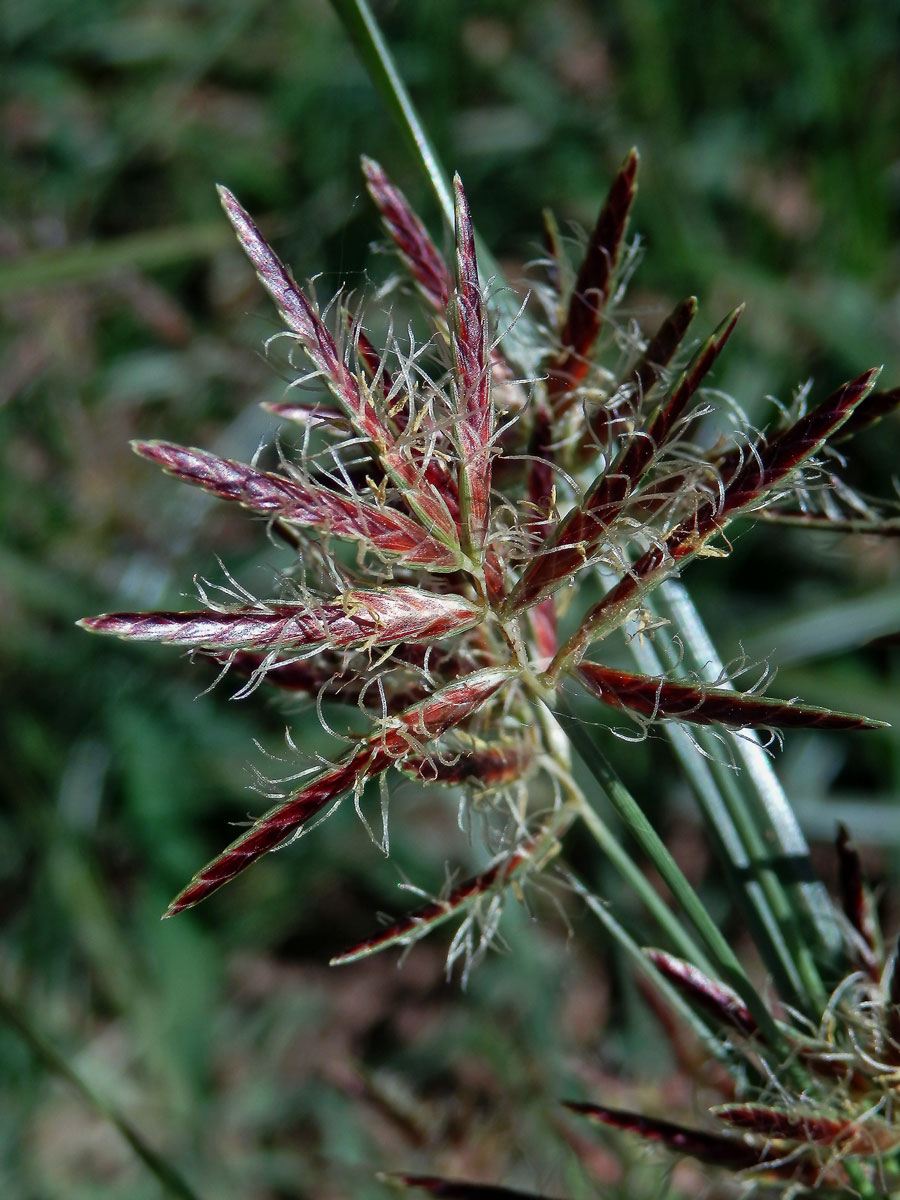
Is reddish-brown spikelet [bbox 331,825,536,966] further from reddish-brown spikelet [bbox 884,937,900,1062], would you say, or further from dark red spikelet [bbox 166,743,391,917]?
reddish-brown spikelet [bbox 884,937,900,1062]

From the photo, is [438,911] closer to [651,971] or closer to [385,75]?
[651,971]

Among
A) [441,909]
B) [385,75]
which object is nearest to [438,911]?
[441,909]

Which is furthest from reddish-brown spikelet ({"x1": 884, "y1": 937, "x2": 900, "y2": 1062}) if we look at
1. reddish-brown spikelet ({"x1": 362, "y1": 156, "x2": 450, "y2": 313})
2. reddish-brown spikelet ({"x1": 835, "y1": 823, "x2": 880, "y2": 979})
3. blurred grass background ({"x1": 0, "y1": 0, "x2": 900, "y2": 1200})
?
blurred grass background ({"x1": 0, "y1": 0, "x2": 900, "y2": 1200})

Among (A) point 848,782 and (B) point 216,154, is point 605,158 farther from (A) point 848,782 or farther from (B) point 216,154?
(A) point 848,782

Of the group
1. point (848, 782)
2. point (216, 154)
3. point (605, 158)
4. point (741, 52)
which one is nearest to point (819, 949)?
point (848, 782)

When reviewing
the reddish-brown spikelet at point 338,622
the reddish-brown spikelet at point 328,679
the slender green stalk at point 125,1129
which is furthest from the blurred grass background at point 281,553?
the reddish-brown spikelet at point 338,622

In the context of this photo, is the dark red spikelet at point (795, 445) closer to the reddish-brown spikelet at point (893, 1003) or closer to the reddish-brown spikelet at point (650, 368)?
the reddish-brown spikelet at point (650, 368)
